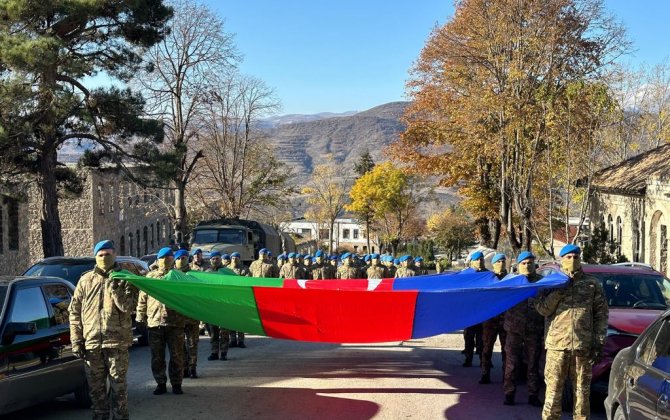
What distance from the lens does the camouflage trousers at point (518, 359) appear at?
31.6ft

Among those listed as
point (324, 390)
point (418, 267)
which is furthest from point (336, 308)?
point (418, 267)

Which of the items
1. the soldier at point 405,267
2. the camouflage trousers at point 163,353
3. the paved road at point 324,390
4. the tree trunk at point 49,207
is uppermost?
the tree trunk at point 49,207

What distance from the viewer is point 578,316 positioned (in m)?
7.98

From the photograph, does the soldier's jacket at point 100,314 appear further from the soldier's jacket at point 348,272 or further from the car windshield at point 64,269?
the soldier's jacket at point 348,272

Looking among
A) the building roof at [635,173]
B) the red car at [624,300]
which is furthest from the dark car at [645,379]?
the building roof at [635,173]

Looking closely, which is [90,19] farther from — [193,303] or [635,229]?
[635,229]

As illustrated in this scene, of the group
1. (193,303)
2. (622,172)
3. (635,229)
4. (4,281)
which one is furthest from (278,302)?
(622,172)

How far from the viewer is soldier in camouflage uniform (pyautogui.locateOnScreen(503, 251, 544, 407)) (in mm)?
9617

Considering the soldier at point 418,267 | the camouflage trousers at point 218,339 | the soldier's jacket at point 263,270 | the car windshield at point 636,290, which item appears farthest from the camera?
the soldier at point 418,267

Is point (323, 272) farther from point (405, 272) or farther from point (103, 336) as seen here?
point (103, 336)

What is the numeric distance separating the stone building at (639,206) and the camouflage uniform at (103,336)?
18557 millimetres

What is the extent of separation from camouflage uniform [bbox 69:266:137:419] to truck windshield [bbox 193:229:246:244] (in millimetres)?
20490

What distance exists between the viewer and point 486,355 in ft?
36.7

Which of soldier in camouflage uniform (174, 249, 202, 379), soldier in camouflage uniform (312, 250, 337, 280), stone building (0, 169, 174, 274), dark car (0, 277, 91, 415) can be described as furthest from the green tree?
dark car (0, 277, 91, 415)
